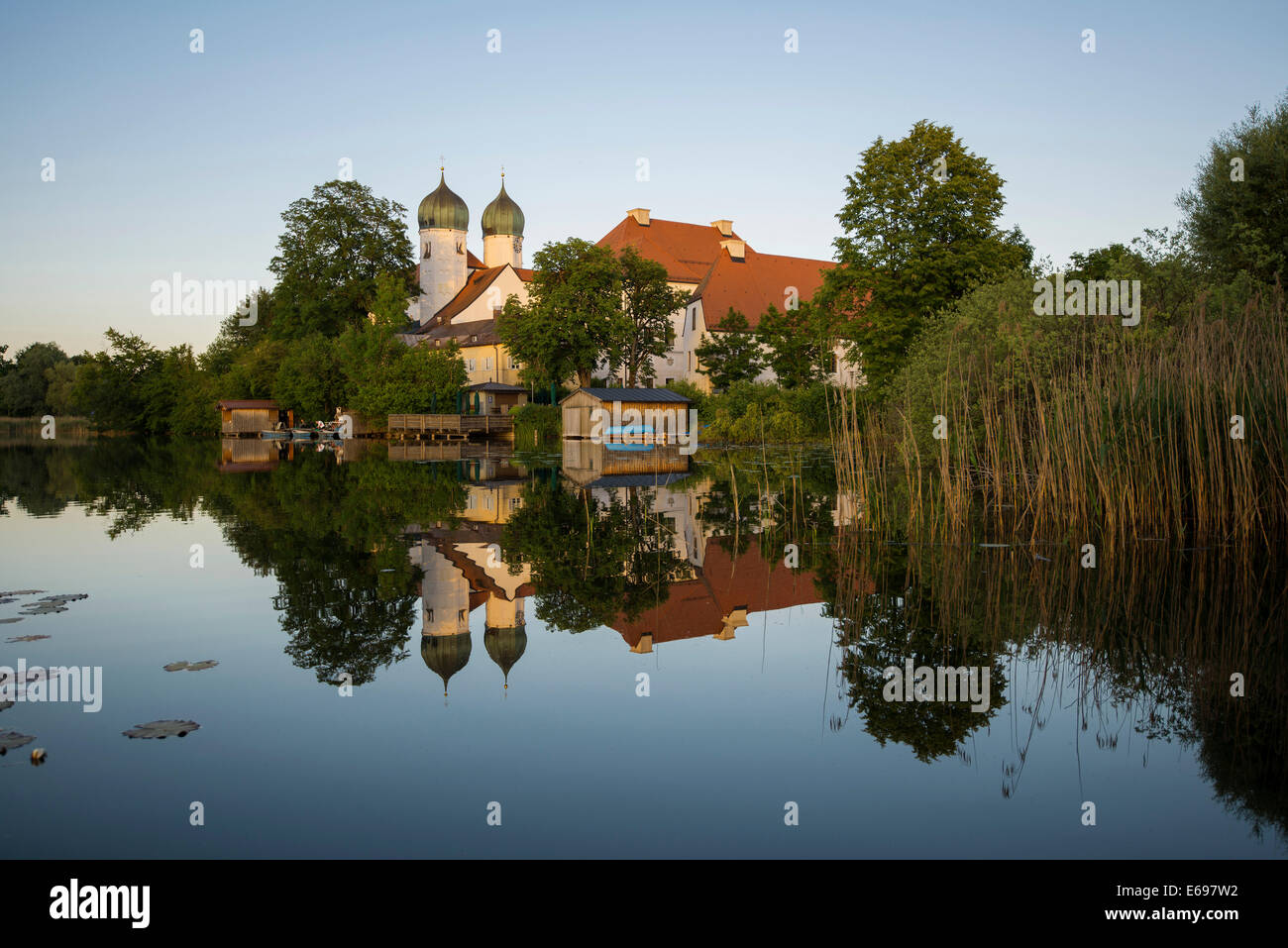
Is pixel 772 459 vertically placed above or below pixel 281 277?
below

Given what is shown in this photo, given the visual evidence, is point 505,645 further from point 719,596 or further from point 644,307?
point 644,307

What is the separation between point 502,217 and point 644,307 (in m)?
28.3

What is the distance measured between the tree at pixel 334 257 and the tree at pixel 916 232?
44.3 m

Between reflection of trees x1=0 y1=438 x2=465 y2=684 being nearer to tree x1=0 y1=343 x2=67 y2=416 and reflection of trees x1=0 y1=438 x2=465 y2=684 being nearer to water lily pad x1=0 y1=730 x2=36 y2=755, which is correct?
water lily pad x1=0 y1=730 x2=36 y2=755

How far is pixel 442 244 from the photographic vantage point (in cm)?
7550

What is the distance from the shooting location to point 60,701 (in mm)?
5289

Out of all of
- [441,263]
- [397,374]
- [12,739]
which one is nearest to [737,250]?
[441,263]

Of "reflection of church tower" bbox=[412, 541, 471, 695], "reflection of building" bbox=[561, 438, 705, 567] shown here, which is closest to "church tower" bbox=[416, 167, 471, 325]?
"reflection of building" bbox=[561, 438, 705, 567]
